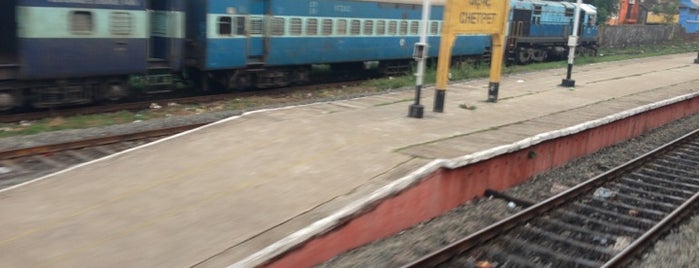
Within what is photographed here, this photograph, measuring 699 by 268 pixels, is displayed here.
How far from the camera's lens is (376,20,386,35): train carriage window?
21.5 meters

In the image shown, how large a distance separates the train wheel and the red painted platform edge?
9738mm

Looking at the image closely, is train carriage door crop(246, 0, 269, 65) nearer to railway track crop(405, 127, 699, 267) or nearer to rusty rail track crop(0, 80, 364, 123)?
rusty rail track crop(0, 80, 364, 123)

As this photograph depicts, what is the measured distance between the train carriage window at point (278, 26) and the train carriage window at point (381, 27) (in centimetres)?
435

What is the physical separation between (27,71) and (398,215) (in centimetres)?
921

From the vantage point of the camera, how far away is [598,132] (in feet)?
43.7

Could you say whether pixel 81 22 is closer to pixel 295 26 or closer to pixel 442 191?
pixel 295 26

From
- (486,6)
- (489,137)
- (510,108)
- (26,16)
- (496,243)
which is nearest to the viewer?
(496,243)

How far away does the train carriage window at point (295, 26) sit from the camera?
60.7 feet

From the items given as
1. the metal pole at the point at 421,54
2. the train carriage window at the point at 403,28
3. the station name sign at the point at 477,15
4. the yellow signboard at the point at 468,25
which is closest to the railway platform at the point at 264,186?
the metal pole at the point at 421,54

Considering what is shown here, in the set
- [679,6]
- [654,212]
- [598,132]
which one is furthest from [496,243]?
[679,6]

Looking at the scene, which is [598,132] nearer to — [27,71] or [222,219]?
[222,219]

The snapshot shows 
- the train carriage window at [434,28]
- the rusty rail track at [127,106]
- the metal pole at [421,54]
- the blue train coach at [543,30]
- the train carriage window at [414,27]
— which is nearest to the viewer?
the metal pole at [421,54]

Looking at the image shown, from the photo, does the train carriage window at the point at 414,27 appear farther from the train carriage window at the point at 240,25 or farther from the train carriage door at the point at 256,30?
the train carriage window at the point at 240,25

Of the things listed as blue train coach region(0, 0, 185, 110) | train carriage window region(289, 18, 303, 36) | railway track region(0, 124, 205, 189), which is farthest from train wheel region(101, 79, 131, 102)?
train carriage window region(289, 18, 303, 36)
